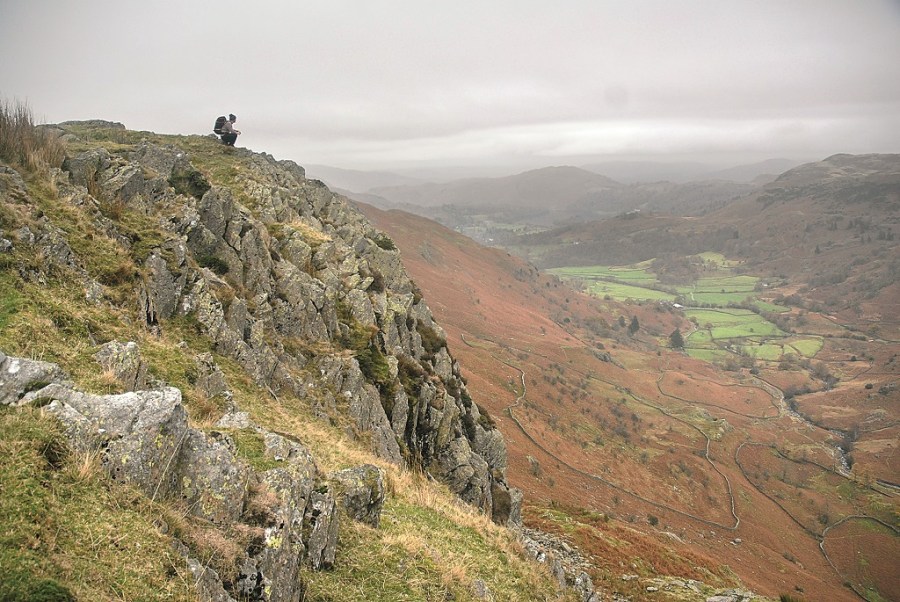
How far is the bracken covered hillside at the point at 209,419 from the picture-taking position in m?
6.14

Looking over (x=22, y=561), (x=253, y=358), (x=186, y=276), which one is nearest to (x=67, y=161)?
(x=186, y=276)

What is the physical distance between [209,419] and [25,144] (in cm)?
1576

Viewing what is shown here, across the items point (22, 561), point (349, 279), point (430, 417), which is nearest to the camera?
point (22, 561)

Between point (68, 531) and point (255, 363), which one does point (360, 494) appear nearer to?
point (68, 531)

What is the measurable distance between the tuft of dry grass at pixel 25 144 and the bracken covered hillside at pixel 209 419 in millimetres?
260

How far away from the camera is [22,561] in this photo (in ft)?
16.0

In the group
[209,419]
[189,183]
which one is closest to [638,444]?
[189,183]

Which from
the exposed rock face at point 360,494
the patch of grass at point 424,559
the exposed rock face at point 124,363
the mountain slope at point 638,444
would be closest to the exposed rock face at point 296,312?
the exposed rock face at point 124,363

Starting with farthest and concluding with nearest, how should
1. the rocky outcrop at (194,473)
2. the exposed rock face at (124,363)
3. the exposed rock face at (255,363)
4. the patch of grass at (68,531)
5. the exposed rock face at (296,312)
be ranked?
the exposed rock face at (296,312) < the exposed rock face at (124,363) < the exposed rock face at (255,363) < the rocky outcrop at (194,473) < the patch of grass at (68,531)

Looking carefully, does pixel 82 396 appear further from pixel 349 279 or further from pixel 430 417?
pixel 349 279

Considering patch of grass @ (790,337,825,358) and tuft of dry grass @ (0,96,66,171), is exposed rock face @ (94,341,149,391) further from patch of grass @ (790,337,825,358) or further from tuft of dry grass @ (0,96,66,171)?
patch of grass @ (790,337,825,358)

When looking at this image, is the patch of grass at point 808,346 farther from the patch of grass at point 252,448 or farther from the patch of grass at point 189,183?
the patch of grass at point 252,448

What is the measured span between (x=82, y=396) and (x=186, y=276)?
36.2 ft

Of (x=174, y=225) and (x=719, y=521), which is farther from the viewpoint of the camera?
(x=719, y=521)
